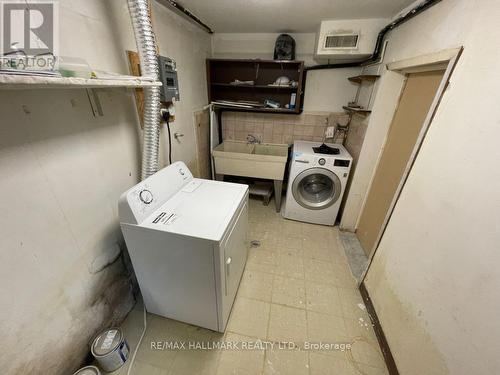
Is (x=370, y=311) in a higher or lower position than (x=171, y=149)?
lower

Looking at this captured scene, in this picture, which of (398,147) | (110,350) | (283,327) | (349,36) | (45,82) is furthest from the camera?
(349,36)

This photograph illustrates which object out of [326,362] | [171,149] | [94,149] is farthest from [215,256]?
[171,149]

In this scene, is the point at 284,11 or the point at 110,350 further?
the point at 284,11

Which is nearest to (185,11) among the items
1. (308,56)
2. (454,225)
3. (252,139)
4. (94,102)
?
(94,102)

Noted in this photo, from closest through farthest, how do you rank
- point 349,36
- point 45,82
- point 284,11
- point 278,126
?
point 45,82 < point 284,11 < point 349,36 < point 278,126

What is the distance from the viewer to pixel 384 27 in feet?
6.08

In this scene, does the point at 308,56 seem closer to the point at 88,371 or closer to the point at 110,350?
the point at 110,350

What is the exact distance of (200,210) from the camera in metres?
1.23

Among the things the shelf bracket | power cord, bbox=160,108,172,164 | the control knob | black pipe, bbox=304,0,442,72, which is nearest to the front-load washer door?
black pipe, bbox=304,0,442,72

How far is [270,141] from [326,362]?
8.50ft

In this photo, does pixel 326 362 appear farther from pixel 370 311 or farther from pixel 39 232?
pixel 39 232

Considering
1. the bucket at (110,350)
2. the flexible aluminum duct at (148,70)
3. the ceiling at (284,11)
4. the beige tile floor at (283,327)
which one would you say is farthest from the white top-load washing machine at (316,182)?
the bucket at (110,350)

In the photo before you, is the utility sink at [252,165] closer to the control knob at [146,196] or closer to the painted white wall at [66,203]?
the painted white wall at [66,203]

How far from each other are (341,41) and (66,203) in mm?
2711
